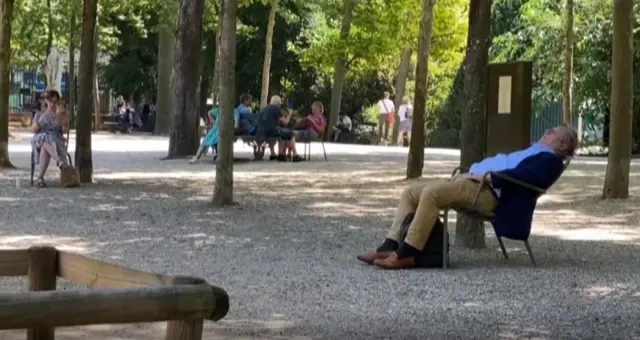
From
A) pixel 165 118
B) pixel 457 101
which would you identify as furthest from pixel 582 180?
pixel 165 118

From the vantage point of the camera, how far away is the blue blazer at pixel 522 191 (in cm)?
961

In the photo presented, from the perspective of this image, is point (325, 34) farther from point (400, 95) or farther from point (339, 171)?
point (339, 171)

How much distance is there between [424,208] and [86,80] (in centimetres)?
886

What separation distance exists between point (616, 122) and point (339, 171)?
23.0 feet

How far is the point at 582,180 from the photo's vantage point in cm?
2044

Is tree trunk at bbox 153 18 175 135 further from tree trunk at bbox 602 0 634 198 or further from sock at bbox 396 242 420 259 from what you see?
sock at bbox 396 242 420 259

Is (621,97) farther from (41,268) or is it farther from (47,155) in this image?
(41,268)

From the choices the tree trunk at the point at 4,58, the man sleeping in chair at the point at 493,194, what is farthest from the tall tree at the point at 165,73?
the man sleeping in chair at the point at 493,194

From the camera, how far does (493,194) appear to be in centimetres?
983

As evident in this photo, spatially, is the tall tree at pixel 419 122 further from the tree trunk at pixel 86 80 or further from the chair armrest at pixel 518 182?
the chair armrest at pixel 518 182

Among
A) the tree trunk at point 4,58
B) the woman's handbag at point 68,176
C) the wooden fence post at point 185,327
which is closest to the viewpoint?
the wooden fence post at point 185,327

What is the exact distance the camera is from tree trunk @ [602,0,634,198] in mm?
16078

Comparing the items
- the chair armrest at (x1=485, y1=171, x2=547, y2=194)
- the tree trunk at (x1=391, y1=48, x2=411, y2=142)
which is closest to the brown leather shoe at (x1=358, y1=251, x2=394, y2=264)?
the chair armrest at (x1=485, y1=171, x2=547, y2=194)

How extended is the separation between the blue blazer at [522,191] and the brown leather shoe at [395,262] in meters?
0.77
